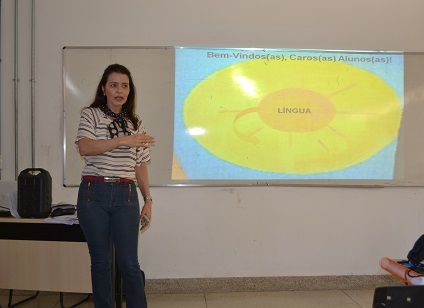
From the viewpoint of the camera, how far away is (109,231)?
2.71 metres

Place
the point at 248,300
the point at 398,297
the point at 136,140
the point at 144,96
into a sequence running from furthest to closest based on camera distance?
the point at 144,96 < the point at 248,300 < the point at 136,140 < the point at 398,297

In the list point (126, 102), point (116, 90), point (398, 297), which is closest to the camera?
point (398, 297)

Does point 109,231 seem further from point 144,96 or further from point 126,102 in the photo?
point 144,96

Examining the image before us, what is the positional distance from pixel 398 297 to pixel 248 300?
2.70 metres

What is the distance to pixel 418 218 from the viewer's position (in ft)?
14.0

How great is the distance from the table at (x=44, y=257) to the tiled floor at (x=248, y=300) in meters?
0.53

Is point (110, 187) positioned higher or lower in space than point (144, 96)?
lower

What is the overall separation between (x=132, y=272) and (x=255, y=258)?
169cm

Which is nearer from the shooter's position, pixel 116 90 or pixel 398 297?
pixel 398 297

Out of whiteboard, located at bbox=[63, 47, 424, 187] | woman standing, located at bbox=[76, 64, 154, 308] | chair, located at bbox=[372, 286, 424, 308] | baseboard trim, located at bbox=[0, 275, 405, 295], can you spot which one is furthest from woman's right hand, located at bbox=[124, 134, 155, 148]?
baseboard trim, located at bbox=[0, 275, 405, 295]

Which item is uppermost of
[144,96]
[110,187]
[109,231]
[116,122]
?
[144,96]

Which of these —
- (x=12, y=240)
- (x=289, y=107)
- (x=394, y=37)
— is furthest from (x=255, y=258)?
(x=394, y=37)

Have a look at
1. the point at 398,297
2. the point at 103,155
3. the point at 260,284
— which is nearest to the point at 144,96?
the point at 103,155

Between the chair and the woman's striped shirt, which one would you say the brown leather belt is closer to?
the woman's striped shirt
